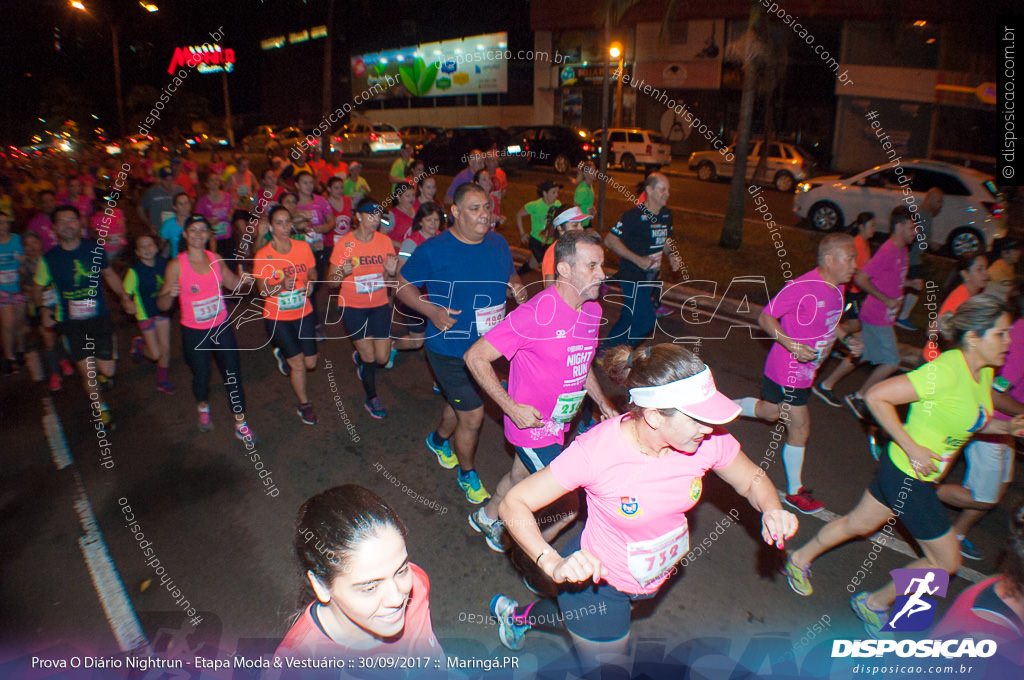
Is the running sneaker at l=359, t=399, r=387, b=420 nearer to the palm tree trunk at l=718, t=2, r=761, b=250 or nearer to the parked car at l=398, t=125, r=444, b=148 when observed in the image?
the palm tree trunk at l=718, t=2, r=761, b=250

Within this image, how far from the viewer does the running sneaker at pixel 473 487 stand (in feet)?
16.3

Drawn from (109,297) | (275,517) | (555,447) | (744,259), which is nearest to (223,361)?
(275,517)

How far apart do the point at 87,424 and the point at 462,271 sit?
173 inches

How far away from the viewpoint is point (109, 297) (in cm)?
1091

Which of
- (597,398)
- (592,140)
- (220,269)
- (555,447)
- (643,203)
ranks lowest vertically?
(555,447)

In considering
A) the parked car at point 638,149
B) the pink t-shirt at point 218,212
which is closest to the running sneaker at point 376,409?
the pink t-shirt at point 218,212

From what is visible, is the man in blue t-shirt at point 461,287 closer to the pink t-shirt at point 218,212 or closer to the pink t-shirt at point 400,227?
the pink t-shirt at point 400,227

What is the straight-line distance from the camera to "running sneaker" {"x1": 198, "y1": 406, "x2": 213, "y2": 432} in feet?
20.0

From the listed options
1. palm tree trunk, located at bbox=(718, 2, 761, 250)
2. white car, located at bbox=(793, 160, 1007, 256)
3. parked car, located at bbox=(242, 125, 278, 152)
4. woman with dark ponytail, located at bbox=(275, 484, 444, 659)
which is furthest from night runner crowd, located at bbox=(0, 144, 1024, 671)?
parked car, located at bbox=(242, 125, 278, 152)

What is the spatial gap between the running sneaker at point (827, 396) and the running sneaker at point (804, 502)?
2.04m

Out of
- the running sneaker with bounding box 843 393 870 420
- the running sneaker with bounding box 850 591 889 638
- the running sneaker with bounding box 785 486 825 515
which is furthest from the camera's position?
the running sneaker with bounding box 843 393 870 420

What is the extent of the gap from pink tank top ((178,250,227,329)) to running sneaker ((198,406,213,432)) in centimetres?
98

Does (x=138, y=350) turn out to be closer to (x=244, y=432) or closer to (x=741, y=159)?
(x=244, y=432)

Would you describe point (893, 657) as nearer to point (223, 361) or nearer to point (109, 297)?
point (223, 361)
